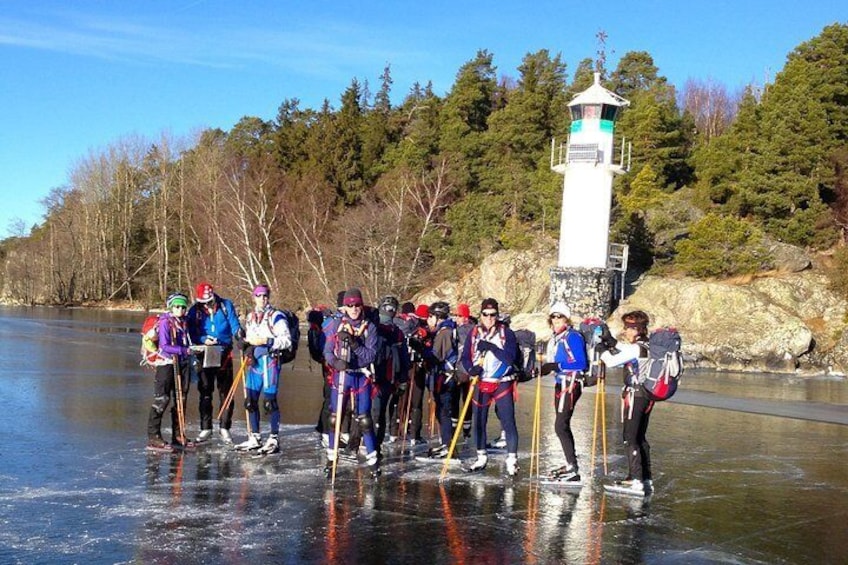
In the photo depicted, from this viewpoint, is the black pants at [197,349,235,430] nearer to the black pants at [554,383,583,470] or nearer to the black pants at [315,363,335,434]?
the black pants at [315,363,335,434]

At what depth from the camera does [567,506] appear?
310 inches

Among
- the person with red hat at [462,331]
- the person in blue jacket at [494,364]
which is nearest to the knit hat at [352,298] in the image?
the person in blue jacket at [494,364]

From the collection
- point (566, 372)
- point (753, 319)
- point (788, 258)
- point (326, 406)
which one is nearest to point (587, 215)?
point (753, 319)

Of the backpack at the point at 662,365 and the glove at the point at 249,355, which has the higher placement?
the backpack at the point at 662,365

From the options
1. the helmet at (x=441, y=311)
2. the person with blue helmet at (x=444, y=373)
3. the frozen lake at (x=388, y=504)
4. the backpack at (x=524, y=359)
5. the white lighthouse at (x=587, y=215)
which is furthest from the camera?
the white lighthouse at (x=587, y=215)

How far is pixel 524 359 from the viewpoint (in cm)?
957

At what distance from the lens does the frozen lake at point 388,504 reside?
6270 mm

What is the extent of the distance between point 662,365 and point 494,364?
1.90 metres

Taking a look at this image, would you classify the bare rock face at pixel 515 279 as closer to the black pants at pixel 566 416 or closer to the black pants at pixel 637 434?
the black pants at pixel 566 416

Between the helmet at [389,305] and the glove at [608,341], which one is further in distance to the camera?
the helmet at [389,305]

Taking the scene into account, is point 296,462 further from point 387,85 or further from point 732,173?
point 387,85

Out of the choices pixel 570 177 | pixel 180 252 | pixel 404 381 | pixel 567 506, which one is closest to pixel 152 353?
pixel 404 381

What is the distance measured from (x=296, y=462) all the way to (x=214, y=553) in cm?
353

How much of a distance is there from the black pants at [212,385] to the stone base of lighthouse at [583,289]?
26.1 metres
